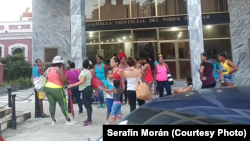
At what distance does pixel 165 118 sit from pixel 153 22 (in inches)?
465

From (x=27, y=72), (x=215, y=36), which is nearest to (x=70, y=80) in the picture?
(x=215, y=36)

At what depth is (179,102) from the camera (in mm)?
1851

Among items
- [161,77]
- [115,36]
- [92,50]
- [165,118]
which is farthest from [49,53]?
[165,118]

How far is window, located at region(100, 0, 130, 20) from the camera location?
1349 centimetres

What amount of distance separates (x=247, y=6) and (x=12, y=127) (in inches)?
508

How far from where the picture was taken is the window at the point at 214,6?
1243 cm

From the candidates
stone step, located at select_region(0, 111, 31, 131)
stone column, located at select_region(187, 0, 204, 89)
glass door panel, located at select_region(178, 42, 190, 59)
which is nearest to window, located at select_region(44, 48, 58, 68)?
stone step, located at select_region(0, 111, 31, 131)

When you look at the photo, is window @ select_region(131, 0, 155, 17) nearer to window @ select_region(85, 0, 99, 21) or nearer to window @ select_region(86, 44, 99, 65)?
window @ select_region(85, 0, 99, 21)

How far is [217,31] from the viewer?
1235cm

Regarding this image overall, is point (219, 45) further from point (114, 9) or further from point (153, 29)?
point (114, 9)

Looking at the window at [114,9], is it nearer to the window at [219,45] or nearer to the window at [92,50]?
the window at [92,50]

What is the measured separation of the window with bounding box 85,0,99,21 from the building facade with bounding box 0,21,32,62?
529 inches

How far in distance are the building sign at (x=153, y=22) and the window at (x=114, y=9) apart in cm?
47

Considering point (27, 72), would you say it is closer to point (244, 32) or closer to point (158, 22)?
point (158, 22)
